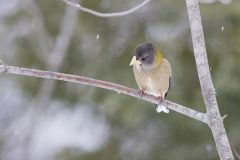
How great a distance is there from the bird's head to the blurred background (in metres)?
1.52

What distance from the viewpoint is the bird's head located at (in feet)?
12.2

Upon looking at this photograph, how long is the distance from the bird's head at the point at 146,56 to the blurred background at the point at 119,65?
152cm

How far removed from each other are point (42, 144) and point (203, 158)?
12.3 feet

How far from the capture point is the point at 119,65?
5836 millimetres

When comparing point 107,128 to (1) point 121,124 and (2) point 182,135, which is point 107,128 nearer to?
(1) point 121,124

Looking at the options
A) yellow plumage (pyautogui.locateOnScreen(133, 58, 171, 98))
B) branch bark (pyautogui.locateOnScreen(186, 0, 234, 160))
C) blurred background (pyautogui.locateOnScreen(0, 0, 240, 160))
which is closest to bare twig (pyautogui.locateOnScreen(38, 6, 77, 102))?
blurred background (pyautogui.locateOnScreen(0, 0, 240, 160))

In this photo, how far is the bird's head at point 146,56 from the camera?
3732 millimetres

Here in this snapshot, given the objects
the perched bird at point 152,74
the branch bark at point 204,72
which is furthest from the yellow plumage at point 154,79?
the branch bark at point 204,72

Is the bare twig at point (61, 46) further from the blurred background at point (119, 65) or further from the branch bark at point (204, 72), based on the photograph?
the branch bark at point (204, 72)

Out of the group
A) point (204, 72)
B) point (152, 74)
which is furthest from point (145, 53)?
point (204, 72)

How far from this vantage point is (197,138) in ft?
19.0

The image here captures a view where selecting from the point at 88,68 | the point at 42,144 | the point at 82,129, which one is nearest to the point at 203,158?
the point at 88,68

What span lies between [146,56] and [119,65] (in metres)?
2.02

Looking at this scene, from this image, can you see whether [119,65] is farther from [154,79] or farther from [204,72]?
[204,72]
